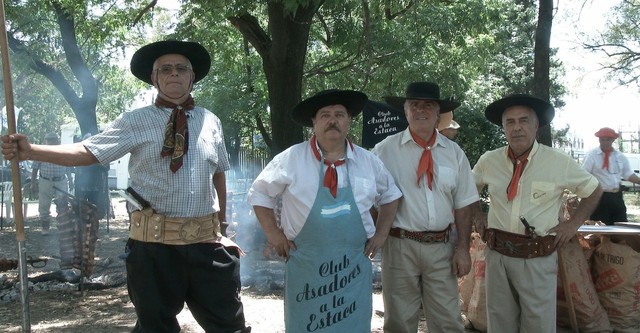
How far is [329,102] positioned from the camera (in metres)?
3.68

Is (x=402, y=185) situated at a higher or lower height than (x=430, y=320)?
higher

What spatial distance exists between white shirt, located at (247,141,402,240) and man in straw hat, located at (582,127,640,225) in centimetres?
729

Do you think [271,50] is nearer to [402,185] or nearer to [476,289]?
[476,289]

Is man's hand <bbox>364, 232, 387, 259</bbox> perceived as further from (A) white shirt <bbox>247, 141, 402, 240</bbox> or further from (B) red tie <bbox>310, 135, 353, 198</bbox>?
(B) red tie <bbox>310, 135, 353, 198</bbox>

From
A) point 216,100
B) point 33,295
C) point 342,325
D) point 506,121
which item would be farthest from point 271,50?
point 216,100

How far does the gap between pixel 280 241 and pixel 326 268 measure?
0.28 metres

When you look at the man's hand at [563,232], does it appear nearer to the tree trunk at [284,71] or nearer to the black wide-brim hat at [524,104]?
the black wide-brim hat at [524,104]

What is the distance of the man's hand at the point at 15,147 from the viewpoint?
3219 mm

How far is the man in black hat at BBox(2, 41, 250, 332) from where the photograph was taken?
3518mm

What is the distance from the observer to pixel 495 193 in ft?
14.3

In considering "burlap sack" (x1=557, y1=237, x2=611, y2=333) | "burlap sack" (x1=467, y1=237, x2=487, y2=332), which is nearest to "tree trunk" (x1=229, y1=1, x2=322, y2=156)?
"burlap sack" (x1=467, y1=237, x2=487, y2=332)

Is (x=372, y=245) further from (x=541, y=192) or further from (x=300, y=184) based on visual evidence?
(x=541, y=192)

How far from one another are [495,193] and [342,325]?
146cm

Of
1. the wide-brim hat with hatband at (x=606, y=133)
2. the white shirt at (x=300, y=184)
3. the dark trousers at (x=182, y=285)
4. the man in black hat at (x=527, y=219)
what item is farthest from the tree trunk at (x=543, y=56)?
the dark trousers at (x=182, y=285)
